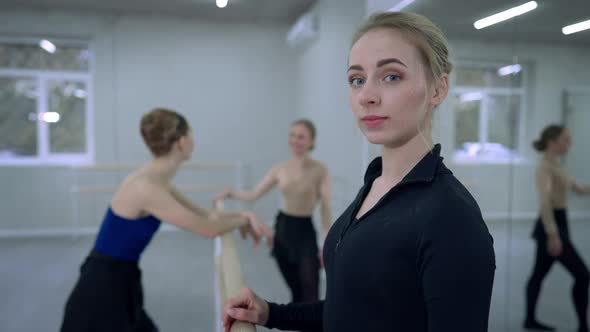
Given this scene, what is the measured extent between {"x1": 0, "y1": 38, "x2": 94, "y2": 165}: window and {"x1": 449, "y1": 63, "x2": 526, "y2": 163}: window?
5.20 metres

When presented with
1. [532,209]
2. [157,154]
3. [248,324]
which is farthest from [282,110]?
[248,324]

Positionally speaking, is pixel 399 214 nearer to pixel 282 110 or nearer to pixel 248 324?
pixel 248 324

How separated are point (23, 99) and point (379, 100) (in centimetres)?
600

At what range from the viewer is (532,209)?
5.13ft

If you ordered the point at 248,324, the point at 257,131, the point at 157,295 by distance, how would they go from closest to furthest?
the point at 248,324
the point at 157,295
the point at 257,131

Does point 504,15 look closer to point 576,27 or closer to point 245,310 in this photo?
point 576,27

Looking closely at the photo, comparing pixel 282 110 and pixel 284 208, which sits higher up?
pixel 282 110

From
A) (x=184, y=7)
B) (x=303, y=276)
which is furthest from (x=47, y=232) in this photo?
(x=303, y=276)

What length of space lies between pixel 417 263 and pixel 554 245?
122cm

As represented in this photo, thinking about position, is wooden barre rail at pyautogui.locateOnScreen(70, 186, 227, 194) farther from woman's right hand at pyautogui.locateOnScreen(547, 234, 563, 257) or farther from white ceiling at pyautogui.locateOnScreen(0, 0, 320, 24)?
woman's right hand at pyautogui.locateOnScreen(547, 234, 563, 257)

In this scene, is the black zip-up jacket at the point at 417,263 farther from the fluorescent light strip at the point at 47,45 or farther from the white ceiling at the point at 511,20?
the fluorescent light strip at the point at 47,45

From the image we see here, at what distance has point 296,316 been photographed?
0.87 metres

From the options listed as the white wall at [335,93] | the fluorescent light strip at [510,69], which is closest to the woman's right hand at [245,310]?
the fluorescent light strip at [510,69]

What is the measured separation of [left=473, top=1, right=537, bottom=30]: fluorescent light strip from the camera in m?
1.20
